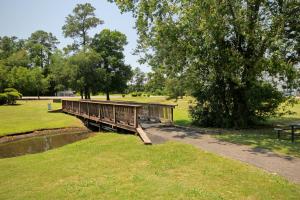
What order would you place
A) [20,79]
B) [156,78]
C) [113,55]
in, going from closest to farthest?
1. [156,78]
2. [113,55]
3. [20,79]

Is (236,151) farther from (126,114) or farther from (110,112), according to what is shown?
(110,112)

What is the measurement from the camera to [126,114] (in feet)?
48.3

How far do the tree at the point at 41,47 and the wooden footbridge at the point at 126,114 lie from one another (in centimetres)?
6357

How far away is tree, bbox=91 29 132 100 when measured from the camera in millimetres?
49812

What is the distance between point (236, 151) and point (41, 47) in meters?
80.8

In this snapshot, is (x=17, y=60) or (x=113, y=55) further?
(x=17, y=60)

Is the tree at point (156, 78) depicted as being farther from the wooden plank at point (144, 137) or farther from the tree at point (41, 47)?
the tree at point (41, 47)

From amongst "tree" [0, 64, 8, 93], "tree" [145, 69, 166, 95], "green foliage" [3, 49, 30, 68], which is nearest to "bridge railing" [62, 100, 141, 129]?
"tree" [145, 69, 166, 95]

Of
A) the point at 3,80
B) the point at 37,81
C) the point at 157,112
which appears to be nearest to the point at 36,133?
the point at 157,112

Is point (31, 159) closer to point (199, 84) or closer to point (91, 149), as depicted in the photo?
point (91, 149)

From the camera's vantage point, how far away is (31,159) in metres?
10.1

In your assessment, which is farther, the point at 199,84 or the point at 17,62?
the point at 17,62

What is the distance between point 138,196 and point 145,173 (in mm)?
1615

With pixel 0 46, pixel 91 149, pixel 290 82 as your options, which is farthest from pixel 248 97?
pixel 0 46
